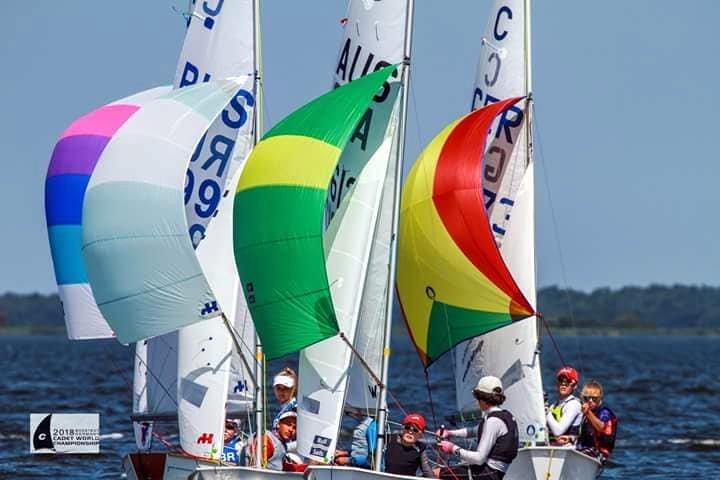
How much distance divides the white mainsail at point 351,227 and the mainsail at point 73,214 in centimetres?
354

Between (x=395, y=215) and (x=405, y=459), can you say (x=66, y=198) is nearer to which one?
(x=395, y=215)

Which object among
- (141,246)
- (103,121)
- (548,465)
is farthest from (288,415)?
(103,121)

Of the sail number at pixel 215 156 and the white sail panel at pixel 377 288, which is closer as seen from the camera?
the white sail panel at pixel 377 288

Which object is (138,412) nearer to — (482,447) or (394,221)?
→ (394,221)

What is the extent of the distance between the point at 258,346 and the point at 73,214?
9.83 feet

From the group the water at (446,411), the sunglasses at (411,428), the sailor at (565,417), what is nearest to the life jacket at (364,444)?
the sunglasses at (411,428)

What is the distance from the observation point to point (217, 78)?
2062cm

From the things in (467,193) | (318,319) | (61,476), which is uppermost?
(467,193)

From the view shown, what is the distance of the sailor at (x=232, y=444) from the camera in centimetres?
1966

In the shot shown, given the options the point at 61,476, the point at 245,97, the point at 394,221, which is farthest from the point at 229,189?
the point at 61,476

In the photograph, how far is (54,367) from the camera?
78875 millimetres

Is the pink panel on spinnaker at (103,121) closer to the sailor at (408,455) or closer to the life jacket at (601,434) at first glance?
the sailor at (408,455)

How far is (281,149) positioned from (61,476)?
10.2m

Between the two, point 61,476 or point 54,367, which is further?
point 54,367
